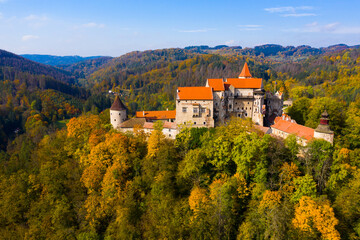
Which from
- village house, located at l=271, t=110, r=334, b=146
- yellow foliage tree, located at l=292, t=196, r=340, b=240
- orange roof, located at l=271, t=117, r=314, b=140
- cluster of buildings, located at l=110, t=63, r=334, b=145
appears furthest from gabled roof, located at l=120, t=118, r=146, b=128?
yellow foliage tree, located at l=292, t=196, r=340, b=240

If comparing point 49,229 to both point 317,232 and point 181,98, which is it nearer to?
point 181,98

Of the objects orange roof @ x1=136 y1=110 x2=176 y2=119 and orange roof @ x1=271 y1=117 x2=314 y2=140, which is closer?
orange roof @ x1=271 y1=117 x2=314 y2=140

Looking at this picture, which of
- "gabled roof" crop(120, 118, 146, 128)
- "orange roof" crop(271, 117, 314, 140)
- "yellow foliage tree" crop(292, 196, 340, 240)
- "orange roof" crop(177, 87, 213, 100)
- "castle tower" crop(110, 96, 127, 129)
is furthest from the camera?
"castle tower" crop(110, 96, 127, 129)

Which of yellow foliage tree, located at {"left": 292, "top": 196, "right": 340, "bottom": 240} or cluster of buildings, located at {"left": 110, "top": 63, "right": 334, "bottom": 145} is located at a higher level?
cluster of buildings, located at {"left": 110, "top": 63, "right": 334, "bottom": 145}

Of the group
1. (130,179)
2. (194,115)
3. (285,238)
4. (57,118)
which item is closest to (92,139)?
(130,179)

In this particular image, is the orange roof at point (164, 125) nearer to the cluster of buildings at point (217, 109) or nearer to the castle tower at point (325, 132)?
the cluster of buildings at point (217, 109)

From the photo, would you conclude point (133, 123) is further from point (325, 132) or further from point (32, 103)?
point (32, 103)

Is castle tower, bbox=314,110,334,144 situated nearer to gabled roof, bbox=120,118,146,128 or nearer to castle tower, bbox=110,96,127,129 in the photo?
gabled roof, bbox=120,118,146,128

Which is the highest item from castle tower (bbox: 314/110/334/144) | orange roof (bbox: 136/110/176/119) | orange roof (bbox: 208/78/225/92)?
orange roof (bbox: 208/78/225/92)

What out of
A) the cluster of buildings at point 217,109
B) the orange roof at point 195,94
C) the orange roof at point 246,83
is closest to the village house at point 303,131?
the cluster of buildings at point 217,109

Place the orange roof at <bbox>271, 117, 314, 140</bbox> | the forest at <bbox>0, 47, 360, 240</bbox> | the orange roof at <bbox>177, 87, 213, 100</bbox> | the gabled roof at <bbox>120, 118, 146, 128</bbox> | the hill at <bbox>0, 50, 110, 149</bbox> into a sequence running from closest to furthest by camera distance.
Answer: the forest at <bbox>0, 47, 360, 240</bbox> < the orange roof at <bbox>271, 117, 314, 140</bbox> < the orange roof at <bbox>177, 87, 213, 100</bbox> < the gabled roof at <bbox>120, 118, 146, 128</bbox> < the hill at <bbox>0, 50, 110, 149</bbox>

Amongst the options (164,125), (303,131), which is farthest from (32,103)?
(303,131)
